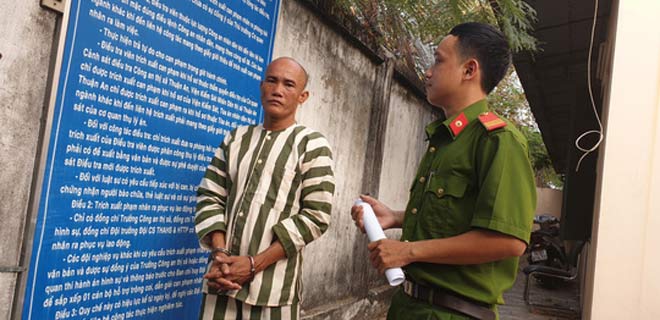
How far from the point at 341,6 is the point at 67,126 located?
2.86 m

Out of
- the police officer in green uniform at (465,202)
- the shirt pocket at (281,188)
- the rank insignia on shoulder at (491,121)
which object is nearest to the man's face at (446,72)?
the police officer in green uniform at (465,202)

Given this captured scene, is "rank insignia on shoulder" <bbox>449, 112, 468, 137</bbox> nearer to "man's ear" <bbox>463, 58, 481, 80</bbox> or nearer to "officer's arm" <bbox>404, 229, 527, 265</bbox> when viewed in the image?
"man's ear" <bbox>463, 58, 481, 80</bbox>

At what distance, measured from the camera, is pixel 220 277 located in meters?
2.10

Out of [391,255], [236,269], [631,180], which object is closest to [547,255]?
[631,180]

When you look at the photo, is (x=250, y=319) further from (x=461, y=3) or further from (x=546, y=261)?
(x=546, y=261)

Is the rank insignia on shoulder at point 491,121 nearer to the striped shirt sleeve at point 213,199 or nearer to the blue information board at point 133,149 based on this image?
the striped shirt sleeve at point 213,199

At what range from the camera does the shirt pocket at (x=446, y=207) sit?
165cm

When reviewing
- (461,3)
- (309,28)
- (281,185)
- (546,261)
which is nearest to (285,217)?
(281,185)

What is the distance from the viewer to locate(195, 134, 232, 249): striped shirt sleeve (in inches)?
88.1

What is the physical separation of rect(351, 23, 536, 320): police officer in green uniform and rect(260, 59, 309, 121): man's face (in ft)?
2.51

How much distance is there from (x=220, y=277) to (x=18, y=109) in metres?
0.96

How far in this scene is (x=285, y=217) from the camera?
229 cm

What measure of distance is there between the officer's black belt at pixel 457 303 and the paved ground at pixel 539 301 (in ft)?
14.1

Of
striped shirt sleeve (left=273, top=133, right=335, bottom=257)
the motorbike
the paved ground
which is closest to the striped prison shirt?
striped shirt sleeve (left=273, top=133, right=335, bottom=257)
